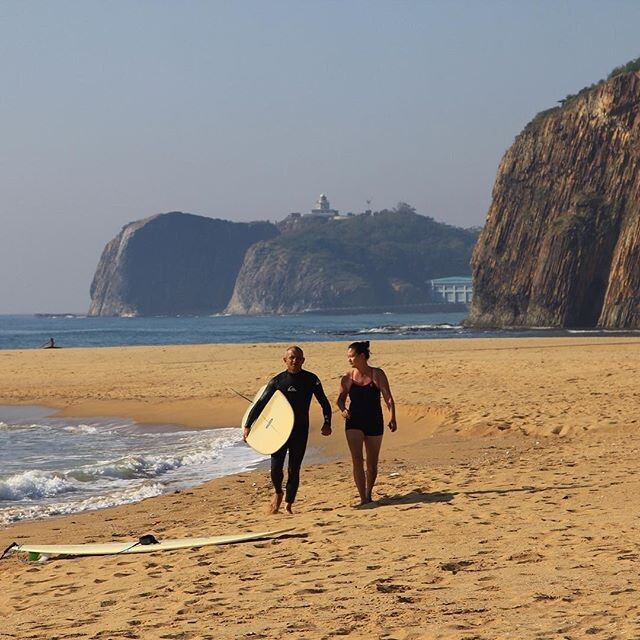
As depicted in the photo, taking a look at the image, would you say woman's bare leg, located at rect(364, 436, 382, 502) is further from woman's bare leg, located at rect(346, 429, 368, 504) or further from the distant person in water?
the distant person in water

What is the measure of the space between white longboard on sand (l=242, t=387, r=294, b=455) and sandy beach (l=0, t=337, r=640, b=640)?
0.66 m

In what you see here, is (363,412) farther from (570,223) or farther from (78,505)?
(570,223)

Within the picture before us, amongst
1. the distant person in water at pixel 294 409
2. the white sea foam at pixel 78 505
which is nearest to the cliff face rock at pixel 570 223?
the white sea foam at pixel 78 505

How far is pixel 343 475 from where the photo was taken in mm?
12367

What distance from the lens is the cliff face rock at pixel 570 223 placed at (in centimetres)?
8188

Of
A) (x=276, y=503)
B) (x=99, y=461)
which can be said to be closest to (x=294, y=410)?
(x=276, y=503)

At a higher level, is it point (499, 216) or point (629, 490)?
point (499, 216)

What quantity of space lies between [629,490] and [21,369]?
29463 millimetres

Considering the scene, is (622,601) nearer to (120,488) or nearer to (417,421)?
(120,488)

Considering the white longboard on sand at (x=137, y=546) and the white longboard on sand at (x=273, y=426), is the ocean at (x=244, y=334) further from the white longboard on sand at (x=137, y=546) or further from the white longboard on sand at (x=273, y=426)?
the white longboard on sand at (x=137, y=546)

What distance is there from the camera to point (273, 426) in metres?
9.66

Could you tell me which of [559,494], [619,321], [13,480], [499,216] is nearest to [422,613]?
[559,494]

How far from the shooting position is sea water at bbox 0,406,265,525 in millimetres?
11884

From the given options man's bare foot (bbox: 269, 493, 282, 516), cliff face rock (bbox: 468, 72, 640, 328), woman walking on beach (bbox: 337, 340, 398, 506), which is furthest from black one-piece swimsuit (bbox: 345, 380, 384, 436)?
cliff face rock (bbox: 468, 72, 640, 328)
